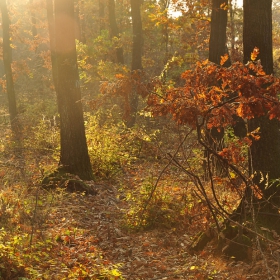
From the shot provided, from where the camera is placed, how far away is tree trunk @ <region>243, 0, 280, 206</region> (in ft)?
18.4

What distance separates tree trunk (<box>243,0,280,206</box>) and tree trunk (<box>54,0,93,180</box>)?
460cm

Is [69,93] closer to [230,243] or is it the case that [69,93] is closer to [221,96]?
[221,96]

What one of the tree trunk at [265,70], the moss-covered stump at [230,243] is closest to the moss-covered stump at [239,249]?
the moss-covered stump at [230,243]

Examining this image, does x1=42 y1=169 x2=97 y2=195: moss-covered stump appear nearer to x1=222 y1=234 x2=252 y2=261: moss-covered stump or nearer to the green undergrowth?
the green undergrowth

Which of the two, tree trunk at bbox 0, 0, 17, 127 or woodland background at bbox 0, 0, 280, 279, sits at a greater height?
tree trunk at bbox 0, 0, 17, 127

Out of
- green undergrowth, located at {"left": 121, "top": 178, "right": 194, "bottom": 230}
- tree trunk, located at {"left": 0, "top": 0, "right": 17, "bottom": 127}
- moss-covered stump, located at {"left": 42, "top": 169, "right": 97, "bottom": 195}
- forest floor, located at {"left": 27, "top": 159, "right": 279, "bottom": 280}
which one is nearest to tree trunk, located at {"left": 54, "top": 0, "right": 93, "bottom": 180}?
moss-covered stump, located at {"left": 42, "top": 169, "right": 97, "bottom": 195}

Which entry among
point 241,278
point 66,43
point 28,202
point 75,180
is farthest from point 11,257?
point 66,43

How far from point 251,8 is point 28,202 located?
4.90 meters

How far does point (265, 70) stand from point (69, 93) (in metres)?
4.90

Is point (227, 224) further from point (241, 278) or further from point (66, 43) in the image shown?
point (66, 43)

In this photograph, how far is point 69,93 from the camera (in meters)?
9.07

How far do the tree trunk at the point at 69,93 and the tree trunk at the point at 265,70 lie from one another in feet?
15.1

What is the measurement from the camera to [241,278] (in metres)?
4.54

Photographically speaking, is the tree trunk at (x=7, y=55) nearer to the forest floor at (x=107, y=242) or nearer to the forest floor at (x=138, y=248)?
the forest floor at (x=107, y=242)
